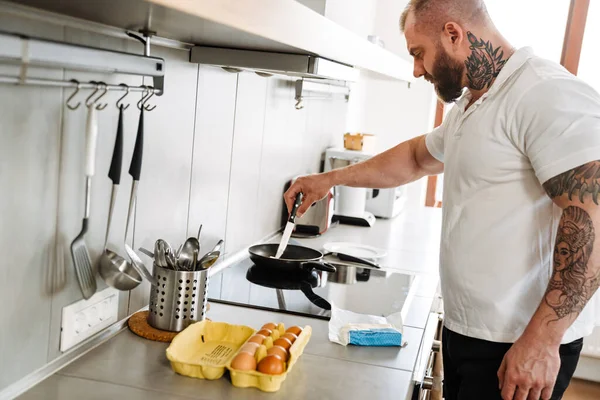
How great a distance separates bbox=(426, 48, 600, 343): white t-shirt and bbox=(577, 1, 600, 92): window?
2763 mm

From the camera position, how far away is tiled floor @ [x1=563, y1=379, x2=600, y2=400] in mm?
3588

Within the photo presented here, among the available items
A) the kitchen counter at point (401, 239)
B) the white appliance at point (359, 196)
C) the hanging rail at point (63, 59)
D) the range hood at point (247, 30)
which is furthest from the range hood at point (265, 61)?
the white appliance at point (359, 196)

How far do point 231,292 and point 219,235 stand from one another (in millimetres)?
238

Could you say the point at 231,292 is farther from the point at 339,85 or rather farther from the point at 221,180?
the point at 339,85

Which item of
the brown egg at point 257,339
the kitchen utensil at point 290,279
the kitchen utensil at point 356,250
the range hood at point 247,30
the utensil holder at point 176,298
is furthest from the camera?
the kitchen utensil at point 356,250

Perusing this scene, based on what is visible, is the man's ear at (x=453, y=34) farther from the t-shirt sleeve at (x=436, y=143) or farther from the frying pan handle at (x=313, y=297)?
Result: the frying pan handle at (x=313, y=297)

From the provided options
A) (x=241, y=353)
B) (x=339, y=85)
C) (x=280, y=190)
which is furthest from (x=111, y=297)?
(x=339, y=85)

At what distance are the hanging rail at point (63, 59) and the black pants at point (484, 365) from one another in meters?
Result: 0.87

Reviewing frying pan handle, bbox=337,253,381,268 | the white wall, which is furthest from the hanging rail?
the white wall

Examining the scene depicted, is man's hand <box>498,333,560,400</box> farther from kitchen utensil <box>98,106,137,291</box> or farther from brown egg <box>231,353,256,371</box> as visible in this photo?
kitchen utensil <box>98,106,137,291</box>

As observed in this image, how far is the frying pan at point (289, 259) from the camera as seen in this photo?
204cm

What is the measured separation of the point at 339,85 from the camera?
110 inches

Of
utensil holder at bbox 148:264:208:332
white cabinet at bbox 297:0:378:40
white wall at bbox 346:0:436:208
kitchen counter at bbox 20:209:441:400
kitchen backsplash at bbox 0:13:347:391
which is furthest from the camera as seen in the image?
white wall at bbox 346:0:436:208

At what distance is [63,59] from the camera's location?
3.23 feet
